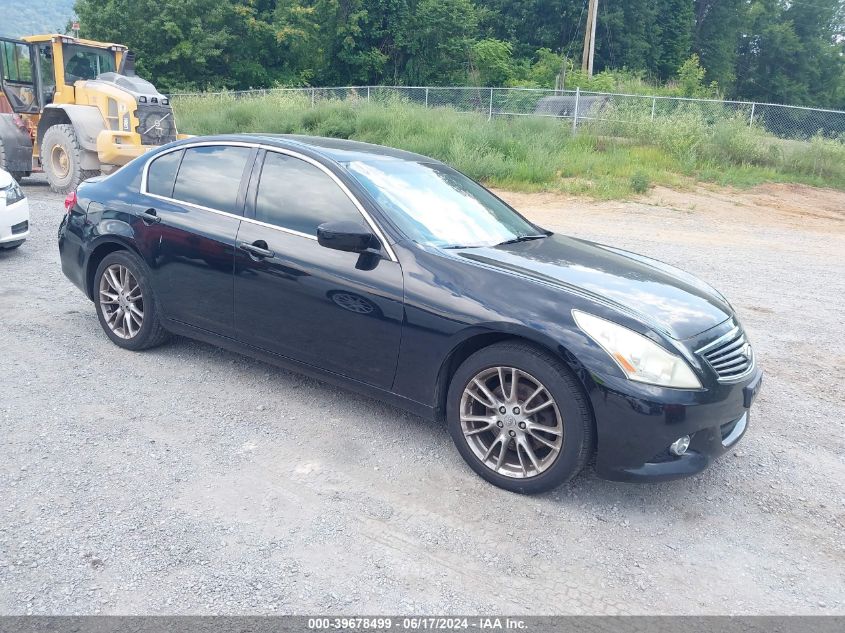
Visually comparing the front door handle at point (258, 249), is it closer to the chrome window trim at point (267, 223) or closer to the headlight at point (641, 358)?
the chrome window trim at point (267, 223)

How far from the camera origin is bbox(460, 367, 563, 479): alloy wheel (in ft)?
Result: 11.6

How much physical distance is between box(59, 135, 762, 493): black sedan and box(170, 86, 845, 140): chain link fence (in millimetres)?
15613

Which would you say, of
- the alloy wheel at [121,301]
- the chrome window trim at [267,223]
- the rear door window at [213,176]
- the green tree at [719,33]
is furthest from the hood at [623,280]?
the green tree at [719,33]

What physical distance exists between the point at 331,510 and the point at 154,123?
1219 centimetres

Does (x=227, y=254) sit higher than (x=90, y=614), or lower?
higher

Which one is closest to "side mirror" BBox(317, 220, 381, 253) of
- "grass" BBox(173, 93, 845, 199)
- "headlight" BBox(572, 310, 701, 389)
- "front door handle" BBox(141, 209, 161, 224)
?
"headlight" BBox(572, 310, 701, 389)

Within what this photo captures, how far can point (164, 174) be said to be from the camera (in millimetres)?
5195

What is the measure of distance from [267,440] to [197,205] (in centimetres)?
177

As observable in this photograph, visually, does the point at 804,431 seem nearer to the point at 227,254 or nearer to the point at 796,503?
the point at 796,503

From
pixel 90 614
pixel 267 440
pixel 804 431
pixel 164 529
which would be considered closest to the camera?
pixel 90 614

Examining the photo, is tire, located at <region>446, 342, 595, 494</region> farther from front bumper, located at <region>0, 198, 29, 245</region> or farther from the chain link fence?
the chain link fence

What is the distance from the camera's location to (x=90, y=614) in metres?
2.68

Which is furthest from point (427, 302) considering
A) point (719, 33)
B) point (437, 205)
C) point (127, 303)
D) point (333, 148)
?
point (719, 33)

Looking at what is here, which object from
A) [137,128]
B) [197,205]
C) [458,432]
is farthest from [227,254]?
[137,128]
